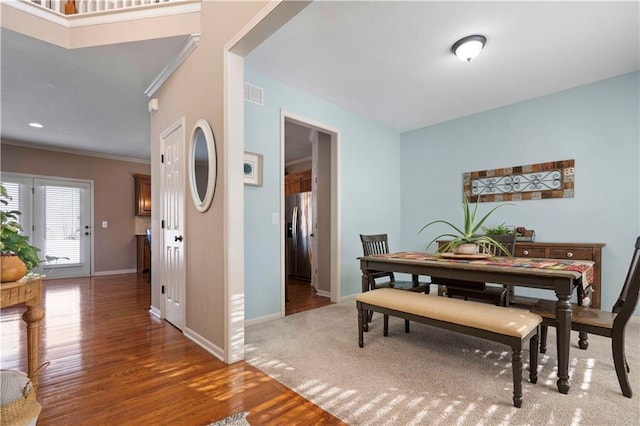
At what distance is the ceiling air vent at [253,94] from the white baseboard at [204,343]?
7.53 ft

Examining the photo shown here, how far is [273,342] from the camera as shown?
255cm

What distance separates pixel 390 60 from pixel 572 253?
2866 mm

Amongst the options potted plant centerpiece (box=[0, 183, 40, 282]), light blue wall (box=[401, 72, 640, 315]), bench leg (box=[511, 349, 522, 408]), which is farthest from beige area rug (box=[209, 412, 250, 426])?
light blue wall (box=[401, 72, 640, 315])

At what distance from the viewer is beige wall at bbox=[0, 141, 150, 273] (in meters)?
5.87

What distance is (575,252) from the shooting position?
3275mm

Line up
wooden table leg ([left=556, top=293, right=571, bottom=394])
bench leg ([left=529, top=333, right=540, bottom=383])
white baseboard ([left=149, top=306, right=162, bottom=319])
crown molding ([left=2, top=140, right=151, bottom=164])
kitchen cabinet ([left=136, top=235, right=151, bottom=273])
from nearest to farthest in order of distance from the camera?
wooden table leg ([left=556, top=293, right=571, bottom=394])
bench leg ([left=529, top=333, right=540, bottom=383])
white baseboard ([left=149, top=306, right=162, bottom=319])
crown molding ([left=2, top=140, right=151, bottom=164])
kitchen cabinet ([left=136, top=235, right=151, bottom=273])

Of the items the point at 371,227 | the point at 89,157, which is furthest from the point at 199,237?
the point at 89,157

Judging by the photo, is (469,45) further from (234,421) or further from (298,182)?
(298,182)

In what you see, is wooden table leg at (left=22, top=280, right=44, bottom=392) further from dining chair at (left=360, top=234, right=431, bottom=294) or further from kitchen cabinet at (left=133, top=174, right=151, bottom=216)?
kitchen cabinet at (left=133, top=174, right=151, bottom=216)

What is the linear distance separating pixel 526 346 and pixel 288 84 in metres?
3.46

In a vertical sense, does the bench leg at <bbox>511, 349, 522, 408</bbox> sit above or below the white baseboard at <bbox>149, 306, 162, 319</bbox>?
above

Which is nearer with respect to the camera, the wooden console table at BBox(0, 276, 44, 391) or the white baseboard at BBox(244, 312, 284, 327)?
the wooden console table at BBox(0, 276, 44, 391)

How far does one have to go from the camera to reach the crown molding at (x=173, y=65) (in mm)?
2629

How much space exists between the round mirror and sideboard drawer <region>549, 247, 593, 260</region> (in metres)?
3.70
